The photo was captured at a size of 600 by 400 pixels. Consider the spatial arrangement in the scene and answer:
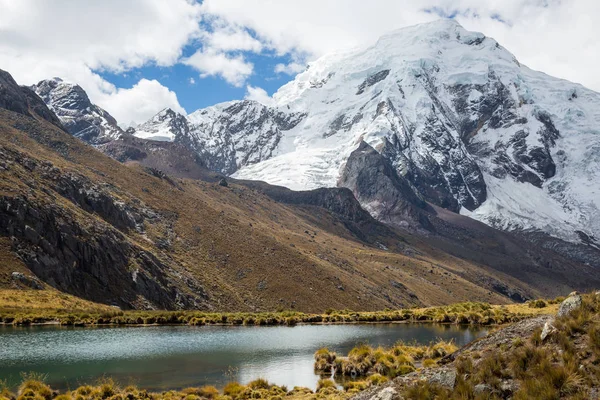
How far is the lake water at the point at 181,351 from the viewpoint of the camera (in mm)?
38531

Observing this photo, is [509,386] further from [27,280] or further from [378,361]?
[27,280]

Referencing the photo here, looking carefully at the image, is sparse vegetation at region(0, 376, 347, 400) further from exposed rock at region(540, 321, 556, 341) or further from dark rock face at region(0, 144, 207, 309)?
dark rock face at region(0, 144, 207, 309)

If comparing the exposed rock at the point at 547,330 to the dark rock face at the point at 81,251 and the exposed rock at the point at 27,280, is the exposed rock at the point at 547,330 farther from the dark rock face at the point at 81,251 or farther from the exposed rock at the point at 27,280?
the dark rock face at the point at 81,251

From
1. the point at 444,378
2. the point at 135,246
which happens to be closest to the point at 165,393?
the point at 444,378

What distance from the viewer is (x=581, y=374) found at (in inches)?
680

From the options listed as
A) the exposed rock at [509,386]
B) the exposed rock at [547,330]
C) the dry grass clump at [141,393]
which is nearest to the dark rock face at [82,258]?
the dry grass clump at [141,393]

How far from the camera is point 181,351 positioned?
5072cm

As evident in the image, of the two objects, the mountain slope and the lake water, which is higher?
the mountain slope

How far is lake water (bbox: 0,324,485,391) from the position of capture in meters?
38.5

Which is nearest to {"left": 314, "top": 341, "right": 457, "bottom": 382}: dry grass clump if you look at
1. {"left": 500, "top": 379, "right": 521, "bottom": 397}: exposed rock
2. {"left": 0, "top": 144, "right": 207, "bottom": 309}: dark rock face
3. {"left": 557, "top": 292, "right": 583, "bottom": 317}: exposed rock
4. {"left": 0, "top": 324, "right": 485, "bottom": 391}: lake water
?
{"left": 0, "top": 324, "right": 485, "bottom": 391}: lake water

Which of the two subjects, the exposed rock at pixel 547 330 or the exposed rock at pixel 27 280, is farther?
the exposed rock at pixel 27 280

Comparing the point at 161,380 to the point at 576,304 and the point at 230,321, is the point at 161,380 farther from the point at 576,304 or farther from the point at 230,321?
the point at 230,321

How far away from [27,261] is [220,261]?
187 ft

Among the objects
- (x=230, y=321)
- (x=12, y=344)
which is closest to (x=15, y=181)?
(x=230, y=321)
